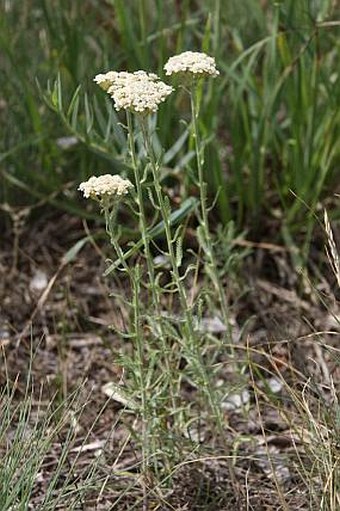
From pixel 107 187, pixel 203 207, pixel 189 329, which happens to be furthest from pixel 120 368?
pixel 107 187

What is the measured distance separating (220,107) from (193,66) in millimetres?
1145

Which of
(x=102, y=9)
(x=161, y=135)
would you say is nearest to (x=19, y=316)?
(x=161, y=135)

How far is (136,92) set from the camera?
1.48 m

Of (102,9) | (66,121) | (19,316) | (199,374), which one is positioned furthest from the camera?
(102,9)

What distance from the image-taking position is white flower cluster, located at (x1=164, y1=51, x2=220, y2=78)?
1521 millimetres

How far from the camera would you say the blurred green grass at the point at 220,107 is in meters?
2.29

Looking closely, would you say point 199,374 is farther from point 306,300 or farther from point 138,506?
point 306,300

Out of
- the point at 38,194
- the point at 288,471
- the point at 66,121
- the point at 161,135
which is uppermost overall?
the point at 66,121

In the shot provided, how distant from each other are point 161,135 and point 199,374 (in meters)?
0.69

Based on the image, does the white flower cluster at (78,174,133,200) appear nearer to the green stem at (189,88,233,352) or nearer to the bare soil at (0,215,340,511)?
the green stem at (189,88,233,352)

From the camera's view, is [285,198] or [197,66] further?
[285,198]

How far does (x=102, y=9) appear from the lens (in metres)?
2.79

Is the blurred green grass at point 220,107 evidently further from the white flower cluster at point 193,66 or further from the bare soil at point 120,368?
the white flower cluster at point 193,66

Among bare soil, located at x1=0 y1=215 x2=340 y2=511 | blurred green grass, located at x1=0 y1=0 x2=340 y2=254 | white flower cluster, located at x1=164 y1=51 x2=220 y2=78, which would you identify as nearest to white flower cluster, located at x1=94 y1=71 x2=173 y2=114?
white flower cluster, located at x1=164 y1=51 x2=220 y2=78
